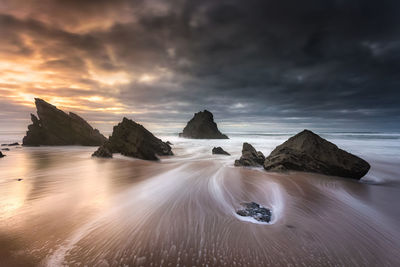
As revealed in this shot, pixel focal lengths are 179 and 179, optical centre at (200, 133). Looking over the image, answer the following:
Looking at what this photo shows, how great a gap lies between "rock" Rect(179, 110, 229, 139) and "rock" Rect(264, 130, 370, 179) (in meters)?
39.4

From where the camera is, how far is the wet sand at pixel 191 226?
90.0 inches

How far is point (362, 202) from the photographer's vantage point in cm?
447

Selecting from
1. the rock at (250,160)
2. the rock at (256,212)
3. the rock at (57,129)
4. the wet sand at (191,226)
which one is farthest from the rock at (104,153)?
the rock at (57,129)

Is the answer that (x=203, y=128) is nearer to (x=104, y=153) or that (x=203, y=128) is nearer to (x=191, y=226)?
(x=104, y=153)

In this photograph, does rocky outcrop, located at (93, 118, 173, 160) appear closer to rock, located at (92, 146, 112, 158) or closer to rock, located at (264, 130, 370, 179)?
rock, located at (92, 146, 112, 158)

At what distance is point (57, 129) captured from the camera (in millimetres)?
21172

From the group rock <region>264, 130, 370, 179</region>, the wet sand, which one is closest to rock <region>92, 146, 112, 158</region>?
the wet sand

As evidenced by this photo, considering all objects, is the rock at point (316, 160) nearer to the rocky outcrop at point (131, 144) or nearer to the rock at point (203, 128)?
the rocky outcrop at point (131, 144)

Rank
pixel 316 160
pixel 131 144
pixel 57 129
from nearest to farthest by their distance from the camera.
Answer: pixel 316 160 → pixel 131 144 → pixel 57 129

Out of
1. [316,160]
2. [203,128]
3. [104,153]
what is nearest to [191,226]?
[316,160]

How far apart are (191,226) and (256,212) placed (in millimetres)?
1350

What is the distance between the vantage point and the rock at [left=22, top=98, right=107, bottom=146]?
20.8m

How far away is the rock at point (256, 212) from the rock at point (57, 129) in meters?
21.8

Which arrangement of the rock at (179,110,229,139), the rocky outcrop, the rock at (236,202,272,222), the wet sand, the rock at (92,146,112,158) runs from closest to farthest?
the wet sand → the rock at (236,202,272,222) → the rocky outcrop → the rock at (92,146,112,158) → the rock at (179,110,229,139)
